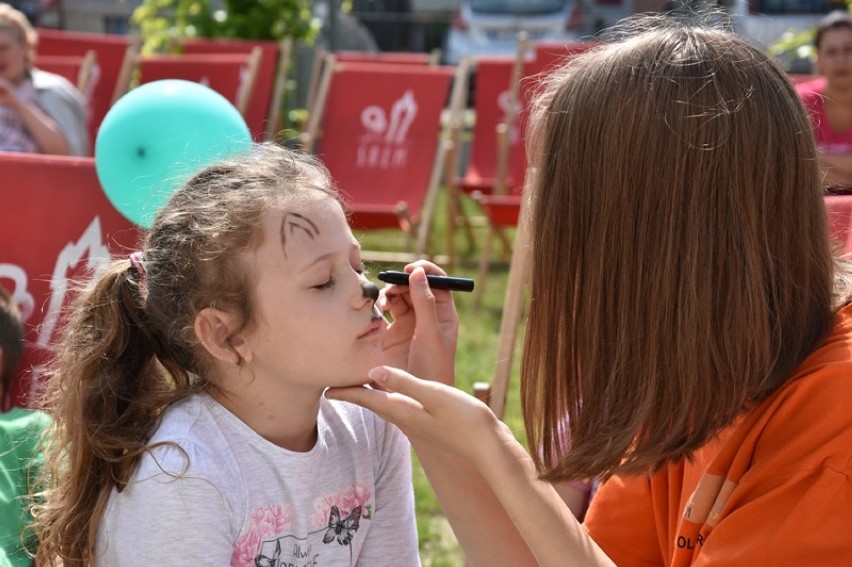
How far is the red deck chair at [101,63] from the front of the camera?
6.82 meters

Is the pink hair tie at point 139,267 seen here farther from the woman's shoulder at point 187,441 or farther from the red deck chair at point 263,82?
the red deck chair at point 263,82

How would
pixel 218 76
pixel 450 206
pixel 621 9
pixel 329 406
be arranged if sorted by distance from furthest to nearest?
pixel 621 9 → pixel 450 206 → pixel 218 76 → pixel 329 406

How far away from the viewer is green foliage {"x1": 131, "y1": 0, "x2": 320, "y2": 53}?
8.47 metres

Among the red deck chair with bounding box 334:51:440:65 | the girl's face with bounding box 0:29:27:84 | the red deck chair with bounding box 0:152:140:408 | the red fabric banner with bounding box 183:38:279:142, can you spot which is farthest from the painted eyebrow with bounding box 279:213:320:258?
the red deck chair with bounding box 334:51:440:65

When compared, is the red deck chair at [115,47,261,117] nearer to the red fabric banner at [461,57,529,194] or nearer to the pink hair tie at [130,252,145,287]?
the red fabric banner at [461,57,529,194]

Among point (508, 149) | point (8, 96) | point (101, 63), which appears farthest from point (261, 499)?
point (101, 63)

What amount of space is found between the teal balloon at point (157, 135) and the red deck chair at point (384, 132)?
2.91 meters

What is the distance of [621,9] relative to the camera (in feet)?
44.9

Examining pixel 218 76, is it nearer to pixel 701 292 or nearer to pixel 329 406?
pixel 329 406

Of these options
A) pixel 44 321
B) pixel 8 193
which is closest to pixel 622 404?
pixel 44 321

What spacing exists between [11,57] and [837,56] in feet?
12.3

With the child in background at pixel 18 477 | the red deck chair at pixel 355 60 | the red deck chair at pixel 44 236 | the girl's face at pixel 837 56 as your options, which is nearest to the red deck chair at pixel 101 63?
the red deck chair at pixel 355 60

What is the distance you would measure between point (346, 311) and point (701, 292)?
0.53 m

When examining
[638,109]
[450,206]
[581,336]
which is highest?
[638,109]
